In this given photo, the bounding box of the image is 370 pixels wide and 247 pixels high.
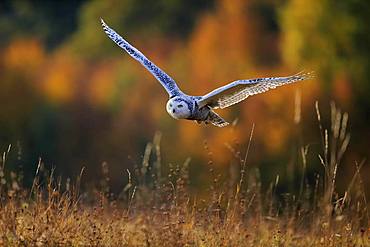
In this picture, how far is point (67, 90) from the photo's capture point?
39.3m

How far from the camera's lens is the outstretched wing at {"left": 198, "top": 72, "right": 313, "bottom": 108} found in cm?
949

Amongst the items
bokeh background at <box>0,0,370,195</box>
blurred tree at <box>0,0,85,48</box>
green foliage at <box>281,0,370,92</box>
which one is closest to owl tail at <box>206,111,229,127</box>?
bokeh background at <box>0,0,370,195</box>

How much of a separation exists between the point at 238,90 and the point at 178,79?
87.7 ft

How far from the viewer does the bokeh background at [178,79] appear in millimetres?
28922

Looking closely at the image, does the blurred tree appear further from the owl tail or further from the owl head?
the owl head

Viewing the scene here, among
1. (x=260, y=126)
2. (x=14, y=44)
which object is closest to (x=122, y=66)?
(x=14, y=44)

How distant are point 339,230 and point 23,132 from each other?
25.1 m

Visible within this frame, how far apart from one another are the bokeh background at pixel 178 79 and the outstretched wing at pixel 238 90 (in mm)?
13224

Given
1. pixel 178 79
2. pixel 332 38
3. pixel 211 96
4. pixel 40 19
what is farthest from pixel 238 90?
pixel 40 19

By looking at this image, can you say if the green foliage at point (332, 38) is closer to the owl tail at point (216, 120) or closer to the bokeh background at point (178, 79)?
the bokeh background at point (178, 79)

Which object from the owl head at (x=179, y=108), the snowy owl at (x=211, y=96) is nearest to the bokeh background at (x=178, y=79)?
the snowy owl at (x=211, y=96)

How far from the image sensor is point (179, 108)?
966 cm

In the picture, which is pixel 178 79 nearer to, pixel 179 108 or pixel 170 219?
pixel 179 108

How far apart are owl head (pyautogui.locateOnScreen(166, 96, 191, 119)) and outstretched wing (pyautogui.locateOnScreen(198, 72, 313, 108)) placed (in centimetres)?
26
